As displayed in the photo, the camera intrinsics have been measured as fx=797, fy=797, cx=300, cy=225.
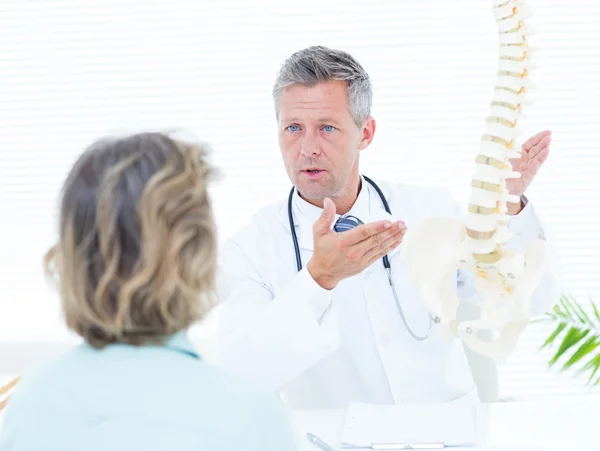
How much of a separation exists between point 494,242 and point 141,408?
0.59 meters

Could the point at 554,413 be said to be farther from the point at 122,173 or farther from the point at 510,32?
the point at 122,173

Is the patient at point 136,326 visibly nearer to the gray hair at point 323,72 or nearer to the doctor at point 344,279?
the doctor at point 344,279

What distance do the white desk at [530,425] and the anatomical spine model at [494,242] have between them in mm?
356

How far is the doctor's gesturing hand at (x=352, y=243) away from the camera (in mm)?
1572

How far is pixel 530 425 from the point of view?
1615 mm

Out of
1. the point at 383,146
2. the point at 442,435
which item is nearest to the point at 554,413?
the point at 442,435

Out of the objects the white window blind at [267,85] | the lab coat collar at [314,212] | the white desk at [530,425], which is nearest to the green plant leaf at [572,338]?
the white desk at [530,425]

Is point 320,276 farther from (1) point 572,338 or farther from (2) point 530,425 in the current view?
(1) point 572,338

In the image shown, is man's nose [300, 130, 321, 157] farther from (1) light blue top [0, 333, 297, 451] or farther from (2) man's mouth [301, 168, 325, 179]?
(1) light blue top [0, 333, 297, 451]

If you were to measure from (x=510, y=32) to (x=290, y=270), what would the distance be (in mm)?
1064

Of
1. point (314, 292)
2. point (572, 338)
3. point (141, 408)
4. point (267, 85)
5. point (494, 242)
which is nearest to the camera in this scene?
point (141, 408)

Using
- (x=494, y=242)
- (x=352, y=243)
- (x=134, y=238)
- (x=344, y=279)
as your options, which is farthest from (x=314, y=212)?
(x=134, y=238)

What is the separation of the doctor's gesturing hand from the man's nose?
42cm

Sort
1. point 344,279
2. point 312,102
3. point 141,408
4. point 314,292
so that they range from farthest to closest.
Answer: point 312,102 < point 344,279 < point 314,292 < point 141,408
